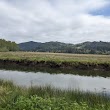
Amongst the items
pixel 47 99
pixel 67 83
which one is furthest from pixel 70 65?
pixel 47 99

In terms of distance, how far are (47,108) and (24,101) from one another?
1.06 metres

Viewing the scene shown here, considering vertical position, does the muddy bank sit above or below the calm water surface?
above

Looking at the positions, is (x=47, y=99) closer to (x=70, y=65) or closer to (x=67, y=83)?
(x=67, y=83)

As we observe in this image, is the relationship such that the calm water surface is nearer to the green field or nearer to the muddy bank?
the green field

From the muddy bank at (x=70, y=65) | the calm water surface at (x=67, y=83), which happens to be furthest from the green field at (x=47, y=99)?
the muddy bank at (x=70, y=65)

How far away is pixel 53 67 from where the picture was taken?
136ft

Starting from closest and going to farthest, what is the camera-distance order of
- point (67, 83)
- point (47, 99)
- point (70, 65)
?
1. point (47, 99)
2. point (67, 83)
3. point (70, 65)

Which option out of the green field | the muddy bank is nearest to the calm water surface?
the green field

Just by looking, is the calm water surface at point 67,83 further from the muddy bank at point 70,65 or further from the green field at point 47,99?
the muddy bank at point 70,65

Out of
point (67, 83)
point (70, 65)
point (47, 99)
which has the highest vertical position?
point (47, 99)

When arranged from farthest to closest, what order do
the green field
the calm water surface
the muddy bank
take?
the muddy bank, the calm water surface, the green field

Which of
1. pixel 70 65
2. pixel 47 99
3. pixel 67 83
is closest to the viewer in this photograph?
pixel 47 99

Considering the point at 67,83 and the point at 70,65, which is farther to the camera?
the point at 70,65

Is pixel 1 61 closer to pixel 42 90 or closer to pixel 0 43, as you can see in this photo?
pixel 42 90
